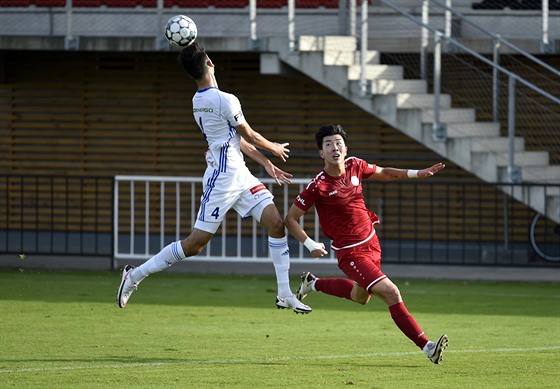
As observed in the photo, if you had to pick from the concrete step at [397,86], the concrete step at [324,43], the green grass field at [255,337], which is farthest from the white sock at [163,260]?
the concrete step at [324,43]

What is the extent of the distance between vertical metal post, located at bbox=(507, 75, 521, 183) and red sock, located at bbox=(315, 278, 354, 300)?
7.08 metres

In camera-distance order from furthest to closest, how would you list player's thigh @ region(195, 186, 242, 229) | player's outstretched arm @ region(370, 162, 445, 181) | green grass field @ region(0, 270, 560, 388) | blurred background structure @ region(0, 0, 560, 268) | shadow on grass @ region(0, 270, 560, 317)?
blurred background structure @ region(0, 0, 560, 268) < shadow on grass @ region(0, 270, 560, 317) < player's thigh @ region(195, 186, 242, 229) < player's outstretched arm @ region(370, 162, 445, 181) < green grass field @ region(0, 270, 560, 388)

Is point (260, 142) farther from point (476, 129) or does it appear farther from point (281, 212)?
point (281, 212)

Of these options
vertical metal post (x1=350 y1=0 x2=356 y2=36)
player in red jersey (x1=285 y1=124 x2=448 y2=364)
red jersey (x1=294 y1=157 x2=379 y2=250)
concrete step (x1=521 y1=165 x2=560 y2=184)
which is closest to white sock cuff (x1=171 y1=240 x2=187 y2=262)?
player in red jersey (x1=285 y1=124 x2=448 y2=364)

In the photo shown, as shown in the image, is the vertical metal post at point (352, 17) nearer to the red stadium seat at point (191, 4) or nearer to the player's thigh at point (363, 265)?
the red stadium seat at point (191, 4)

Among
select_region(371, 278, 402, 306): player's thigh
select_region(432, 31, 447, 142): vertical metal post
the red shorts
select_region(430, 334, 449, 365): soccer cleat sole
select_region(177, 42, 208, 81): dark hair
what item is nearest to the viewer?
select_region(430, 334, 449, 365): soccer cleat sole

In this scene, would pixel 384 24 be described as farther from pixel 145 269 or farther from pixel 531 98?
pixel 145 269

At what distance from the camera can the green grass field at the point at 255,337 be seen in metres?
9.27

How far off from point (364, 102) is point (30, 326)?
8.09 meters

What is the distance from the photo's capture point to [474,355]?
1055 cm

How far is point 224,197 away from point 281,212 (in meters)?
8.88

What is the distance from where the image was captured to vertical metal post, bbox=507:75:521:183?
17.3 meters

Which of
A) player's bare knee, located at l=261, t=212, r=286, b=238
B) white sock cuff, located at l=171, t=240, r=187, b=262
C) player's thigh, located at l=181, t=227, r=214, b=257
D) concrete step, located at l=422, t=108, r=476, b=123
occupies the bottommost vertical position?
white sock cuff, located at l=171, t=240, r=187, b=262

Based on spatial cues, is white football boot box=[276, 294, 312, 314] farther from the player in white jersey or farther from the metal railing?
the metal railing
